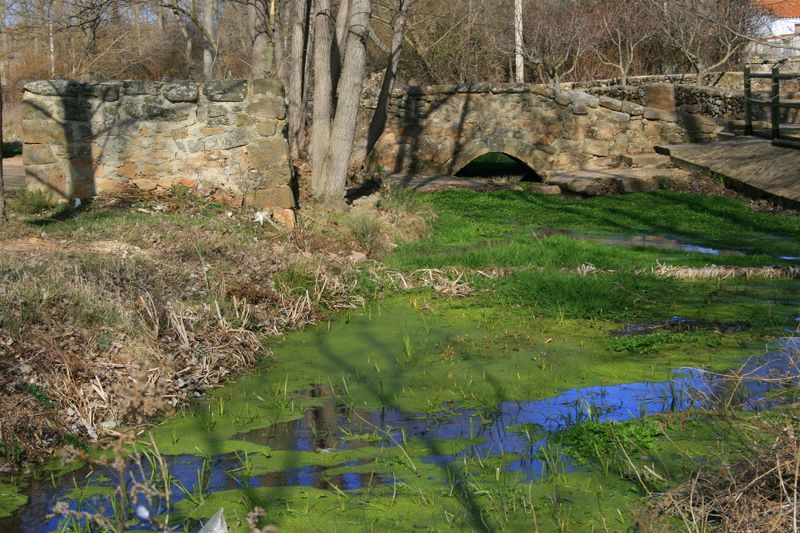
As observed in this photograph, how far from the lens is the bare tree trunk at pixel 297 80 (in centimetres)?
1486

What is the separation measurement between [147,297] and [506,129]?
1222 cm

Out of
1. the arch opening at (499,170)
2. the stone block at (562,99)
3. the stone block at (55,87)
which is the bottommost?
the arch opening at (499,170)

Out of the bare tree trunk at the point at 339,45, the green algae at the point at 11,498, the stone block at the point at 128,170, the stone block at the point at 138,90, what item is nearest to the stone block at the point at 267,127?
the stone block at the point at 138,90

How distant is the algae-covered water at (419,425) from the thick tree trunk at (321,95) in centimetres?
481

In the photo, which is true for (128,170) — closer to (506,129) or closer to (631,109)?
(506,129)

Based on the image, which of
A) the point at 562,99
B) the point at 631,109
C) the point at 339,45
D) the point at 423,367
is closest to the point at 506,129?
the point at 562,99

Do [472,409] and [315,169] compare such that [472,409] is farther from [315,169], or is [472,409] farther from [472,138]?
[472,138]

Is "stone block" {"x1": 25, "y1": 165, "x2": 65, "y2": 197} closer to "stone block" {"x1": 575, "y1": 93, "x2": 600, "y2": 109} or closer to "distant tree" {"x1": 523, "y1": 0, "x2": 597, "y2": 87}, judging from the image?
"stone block" {"x1": 575, "y1": 93, "x2": 600, "y2": 109}

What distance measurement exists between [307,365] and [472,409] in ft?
4.99

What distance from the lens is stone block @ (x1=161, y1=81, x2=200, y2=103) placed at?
1157 cm

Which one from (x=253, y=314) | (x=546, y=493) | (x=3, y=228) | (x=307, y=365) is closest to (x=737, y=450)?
(x=546, y=493)

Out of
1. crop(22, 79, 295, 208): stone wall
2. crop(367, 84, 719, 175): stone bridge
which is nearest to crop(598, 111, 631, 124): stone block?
crop(367, 84, 719, 175): stone bridge

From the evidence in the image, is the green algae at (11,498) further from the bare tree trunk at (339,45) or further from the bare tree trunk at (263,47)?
the bare tree trunk at (263,47)

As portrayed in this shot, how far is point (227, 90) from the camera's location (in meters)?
11.5
